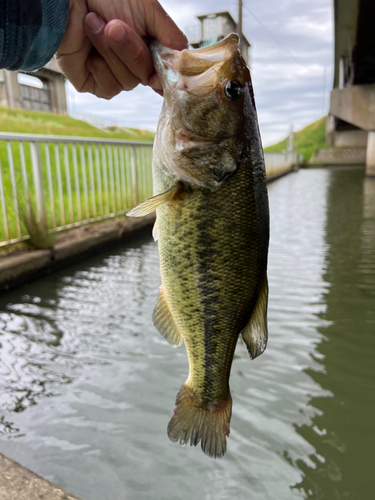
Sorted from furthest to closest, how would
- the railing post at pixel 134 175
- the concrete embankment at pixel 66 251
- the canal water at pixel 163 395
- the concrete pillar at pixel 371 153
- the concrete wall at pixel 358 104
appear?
the concrete pillar at pixel 371 153, the concrete wall at pixel 358 104, the railing post at pixel 134 175, the concrete embankment at pixel 66 251, the canal water at pixel 163 395

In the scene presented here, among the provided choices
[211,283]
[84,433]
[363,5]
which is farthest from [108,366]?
[363,5]

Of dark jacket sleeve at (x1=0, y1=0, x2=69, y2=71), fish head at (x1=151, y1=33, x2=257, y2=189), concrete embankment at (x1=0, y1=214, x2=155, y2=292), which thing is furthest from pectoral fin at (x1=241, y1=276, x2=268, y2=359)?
concrete embankment at (x1=0, y1=214, x2=155, y2=292)

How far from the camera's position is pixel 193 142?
→ 1449 mm

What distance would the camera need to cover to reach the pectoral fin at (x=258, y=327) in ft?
4.74

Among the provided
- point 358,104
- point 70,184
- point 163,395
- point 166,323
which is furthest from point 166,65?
point 358,104

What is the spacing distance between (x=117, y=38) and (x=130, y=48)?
0.06 metres

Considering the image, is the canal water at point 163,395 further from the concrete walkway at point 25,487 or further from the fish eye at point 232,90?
the fish eye at point 232,90

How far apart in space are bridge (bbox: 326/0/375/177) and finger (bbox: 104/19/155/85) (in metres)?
11.5

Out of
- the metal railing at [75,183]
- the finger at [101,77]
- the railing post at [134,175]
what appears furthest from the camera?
the railing post at [134,175]

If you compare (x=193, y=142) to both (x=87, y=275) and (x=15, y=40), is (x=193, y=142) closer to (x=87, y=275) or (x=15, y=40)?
(x=15, y=40)

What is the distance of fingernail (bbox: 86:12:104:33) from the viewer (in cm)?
155

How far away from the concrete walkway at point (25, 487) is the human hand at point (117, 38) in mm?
1744

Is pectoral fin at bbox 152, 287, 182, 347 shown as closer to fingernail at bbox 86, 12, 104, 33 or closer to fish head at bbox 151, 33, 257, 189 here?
fish head at bbox 151, 33, 257, 189

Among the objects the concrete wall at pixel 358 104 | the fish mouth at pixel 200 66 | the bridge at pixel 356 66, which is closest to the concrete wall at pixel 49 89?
the bridge at pixel 356 66
